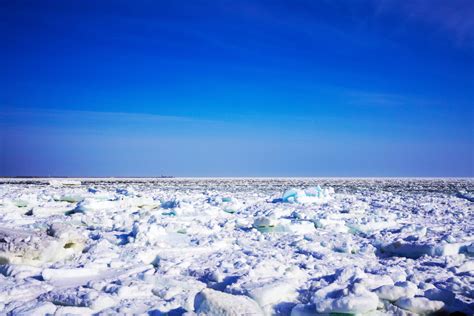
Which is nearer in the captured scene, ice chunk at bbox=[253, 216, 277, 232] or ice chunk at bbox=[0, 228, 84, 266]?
ice chunk at bbox=[0, 228, 84, 266]

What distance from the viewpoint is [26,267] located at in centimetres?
367

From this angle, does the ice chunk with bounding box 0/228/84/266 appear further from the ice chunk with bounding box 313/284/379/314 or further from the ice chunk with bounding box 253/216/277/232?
the ice chunk with bounding box 253/216/277/232

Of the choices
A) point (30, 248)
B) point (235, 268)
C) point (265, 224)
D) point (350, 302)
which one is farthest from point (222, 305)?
point (265, 224)

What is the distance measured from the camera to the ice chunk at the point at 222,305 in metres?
2.42

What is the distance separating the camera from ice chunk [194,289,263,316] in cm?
242

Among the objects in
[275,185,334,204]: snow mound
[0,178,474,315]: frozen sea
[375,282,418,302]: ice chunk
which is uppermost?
[275,185,334,204]: snow mound

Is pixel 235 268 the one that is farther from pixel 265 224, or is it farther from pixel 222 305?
pixel 265 224

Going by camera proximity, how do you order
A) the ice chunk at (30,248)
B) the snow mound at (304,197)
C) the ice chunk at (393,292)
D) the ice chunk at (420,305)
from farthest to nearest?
the snow mound at (304,197) < the ice chunk at (30,248) < the ice chunk at (393,292) < the ice chunk at (420,305)

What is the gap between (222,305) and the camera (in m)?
2.44

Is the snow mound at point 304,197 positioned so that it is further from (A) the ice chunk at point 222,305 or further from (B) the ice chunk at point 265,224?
(A) the ice chunk at point 222,305

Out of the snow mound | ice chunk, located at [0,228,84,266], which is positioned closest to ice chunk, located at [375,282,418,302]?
ice chunk, located at [0,228,84,266]

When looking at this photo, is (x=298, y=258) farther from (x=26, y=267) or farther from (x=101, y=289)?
(x=26, y=267)

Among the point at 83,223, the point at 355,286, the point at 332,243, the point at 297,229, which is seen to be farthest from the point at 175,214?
the point at 355,286

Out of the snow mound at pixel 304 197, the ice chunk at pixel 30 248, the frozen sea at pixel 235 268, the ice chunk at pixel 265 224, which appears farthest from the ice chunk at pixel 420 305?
the snow mound at pixel 304 197
